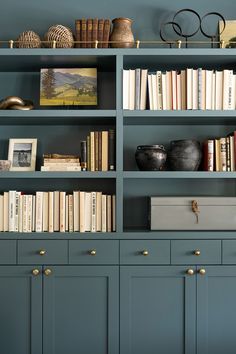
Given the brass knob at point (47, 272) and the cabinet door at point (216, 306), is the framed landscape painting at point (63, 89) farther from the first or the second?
the cabinet door at point (216, 306)

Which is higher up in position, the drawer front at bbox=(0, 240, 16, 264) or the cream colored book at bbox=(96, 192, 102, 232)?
the cream colored book at bbox=(96, 192, 102, 232)

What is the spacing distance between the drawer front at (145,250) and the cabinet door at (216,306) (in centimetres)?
25

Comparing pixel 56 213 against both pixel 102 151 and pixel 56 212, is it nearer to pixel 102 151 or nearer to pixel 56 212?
pixel 56 212

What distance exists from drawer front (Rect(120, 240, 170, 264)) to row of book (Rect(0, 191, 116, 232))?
5.9 inches

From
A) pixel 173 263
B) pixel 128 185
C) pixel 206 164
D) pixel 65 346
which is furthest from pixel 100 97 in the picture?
pixel 65 346

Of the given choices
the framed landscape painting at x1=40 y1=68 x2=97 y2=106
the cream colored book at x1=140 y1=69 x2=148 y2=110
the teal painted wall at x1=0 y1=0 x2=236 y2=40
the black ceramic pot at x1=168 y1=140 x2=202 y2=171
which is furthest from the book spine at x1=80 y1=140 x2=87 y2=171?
the teal painted wall at x1=0 y1=0 x2=236 y2=40

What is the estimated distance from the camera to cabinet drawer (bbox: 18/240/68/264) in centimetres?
246

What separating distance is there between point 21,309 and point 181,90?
64.5 inches

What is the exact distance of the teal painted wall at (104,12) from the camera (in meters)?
2.82

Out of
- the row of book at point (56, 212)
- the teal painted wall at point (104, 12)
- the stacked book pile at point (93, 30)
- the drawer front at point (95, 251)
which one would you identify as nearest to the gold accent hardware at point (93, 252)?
the drawer front at point (95, 251)

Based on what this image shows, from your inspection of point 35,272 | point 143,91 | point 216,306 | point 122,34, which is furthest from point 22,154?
point 216,306

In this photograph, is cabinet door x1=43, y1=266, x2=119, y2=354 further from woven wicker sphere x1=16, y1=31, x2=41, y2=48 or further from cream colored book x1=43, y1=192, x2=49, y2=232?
woven wicker sphere x1=16, y1=31, x2=41, y2=48

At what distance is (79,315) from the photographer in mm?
2469

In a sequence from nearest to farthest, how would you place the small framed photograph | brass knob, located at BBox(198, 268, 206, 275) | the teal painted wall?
brass knob, located at BBox(198, 268, 206, 275), the small framed photograph, the teal painted wall
